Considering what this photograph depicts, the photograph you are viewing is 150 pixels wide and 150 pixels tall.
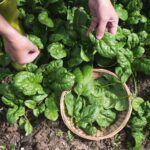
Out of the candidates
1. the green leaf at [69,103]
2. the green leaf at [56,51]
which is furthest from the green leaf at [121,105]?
the green leaf at [56,51]


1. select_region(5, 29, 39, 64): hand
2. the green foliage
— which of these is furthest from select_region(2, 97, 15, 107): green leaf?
select_region(5, 29, 39, 64): hand

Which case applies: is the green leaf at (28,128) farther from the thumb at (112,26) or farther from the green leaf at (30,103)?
the thumb at (112,26)

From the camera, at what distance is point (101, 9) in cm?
163

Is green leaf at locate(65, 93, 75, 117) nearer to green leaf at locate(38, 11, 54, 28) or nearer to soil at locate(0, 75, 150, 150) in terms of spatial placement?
soil at locate(0, 75, 150, 150)

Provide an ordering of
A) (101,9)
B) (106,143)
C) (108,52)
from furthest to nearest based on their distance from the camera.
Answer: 1. (106,143)
2. (108,52)
3. (101,9)

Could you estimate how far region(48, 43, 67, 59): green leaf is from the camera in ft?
7.07

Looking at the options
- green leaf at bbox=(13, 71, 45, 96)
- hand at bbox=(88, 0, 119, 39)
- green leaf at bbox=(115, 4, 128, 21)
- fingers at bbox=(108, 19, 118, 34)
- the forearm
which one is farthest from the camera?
green leaf at bbox=(115, 4, 128, 21)

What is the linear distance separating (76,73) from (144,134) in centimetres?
49

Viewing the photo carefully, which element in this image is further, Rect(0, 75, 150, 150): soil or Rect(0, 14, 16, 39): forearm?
Rect(0, 75, 150, 150): soil

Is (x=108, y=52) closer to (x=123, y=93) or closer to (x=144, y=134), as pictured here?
(x=123, y=93)

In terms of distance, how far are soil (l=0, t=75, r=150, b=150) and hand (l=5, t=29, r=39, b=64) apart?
0.61m

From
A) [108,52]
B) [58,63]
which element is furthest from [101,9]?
[58,63]

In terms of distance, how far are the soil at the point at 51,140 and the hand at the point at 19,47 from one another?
606mm

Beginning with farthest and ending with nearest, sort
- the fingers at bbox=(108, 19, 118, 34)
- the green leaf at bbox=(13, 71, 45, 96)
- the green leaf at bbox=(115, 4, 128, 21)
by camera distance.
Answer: the green leaf at bbox=(115, 4, 128, 21) → the green leaf at bbox=(13, 71, 45, 96) → the fingers at bbox=(108, 19, 118, 34)
